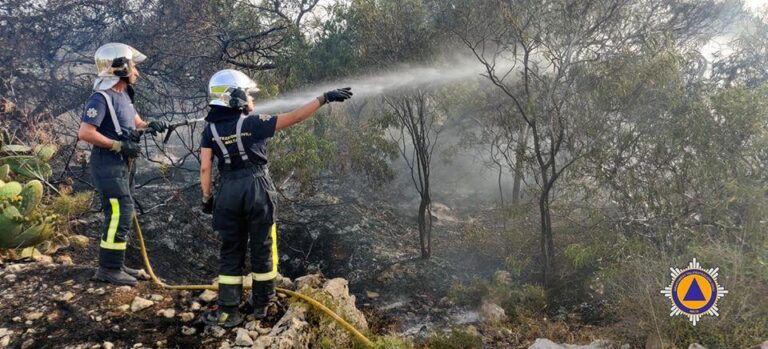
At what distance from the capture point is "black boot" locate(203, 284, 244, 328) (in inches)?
142

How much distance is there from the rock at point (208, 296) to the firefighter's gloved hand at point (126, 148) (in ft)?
4.34

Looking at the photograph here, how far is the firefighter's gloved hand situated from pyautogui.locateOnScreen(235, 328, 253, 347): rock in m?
1.74

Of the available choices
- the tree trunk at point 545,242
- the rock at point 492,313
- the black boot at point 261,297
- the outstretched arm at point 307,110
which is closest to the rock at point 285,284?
the black boot at point 261,297

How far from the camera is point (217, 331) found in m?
3.55

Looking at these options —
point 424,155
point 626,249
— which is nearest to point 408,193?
point 424,155

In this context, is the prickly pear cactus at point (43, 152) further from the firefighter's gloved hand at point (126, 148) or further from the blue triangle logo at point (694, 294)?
the blue triangle logo at point (694, 294)

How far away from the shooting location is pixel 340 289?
4.65 metres

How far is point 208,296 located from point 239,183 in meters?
1.26

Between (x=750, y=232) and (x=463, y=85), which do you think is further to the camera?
(x=463, y=85)

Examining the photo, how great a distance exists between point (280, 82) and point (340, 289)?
5.00 m

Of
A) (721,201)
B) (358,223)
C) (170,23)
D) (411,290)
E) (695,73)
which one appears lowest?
(411,290)

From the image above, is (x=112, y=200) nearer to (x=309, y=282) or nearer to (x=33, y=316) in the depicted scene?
(x=33, y=316)

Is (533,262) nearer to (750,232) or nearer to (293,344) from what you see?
(750,232)

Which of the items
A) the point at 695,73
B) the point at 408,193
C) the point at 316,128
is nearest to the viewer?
the point at 695,73
